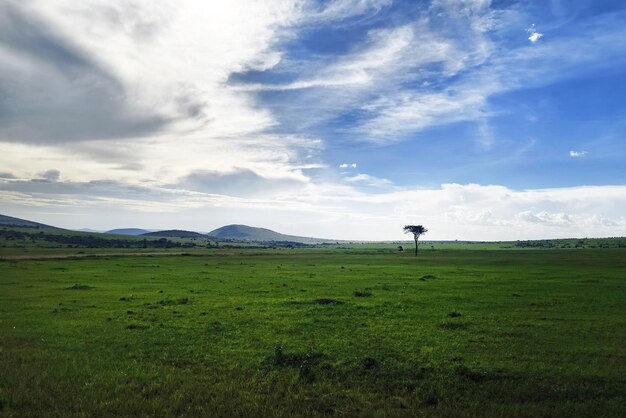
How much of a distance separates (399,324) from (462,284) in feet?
84.9

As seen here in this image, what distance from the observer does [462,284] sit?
4684 cm

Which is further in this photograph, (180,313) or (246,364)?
(180,313)

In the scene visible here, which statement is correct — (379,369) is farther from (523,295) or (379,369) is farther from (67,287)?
(67,287)

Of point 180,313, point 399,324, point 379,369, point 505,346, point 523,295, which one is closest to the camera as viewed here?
point 379,369

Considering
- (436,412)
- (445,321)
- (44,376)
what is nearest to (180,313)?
(44,376)

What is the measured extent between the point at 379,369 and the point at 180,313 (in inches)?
682

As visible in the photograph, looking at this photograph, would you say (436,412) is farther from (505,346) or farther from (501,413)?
(505,346)

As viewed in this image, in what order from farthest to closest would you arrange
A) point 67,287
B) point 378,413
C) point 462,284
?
point 462,284 < point 67,287 < point 378,413

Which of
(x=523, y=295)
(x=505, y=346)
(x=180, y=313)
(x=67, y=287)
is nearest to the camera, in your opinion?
(x=505, y=346)

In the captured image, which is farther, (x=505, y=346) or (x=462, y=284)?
(x=462, y=284)

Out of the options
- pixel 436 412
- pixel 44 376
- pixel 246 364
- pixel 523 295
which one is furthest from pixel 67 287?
pixel 523 295

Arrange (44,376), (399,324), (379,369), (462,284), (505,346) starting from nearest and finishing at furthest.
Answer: (44,376)
(379,369)
(505,346)
(399,324)
(462,284)

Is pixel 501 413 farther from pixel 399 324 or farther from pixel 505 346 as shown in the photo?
pixel 399 324

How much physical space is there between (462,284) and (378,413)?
125ft
